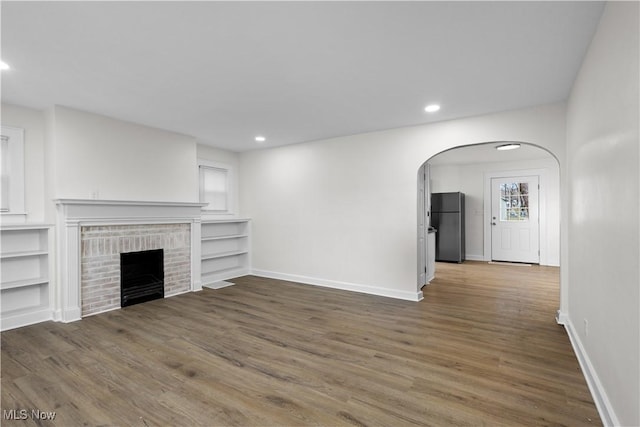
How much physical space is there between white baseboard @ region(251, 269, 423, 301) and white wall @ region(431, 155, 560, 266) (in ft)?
14.9

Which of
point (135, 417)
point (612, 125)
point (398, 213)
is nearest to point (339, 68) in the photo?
point (612, 125)

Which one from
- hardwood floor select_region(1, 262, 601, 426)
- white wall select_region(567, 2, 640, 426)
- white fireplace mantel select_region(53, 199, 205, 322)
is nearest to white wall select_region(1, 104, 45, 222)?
white fireplace mantel select_region(53, 199, 205, 322)

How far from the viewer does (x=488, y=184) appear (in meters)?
7.79

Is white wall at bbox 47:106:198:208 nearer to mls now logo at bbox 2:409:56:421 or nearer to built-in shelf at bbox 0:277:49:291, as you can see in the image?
built-in shelf at bbox 0:277:49:291

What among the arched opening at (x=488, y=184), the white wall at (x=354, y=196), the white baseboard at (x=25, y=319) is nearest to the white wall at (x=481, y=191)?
the arched opening at (x=488, y=184)

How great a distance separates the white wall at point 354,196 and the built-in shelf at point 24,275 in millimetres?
3135

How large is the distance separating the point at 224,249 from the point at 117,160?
2408mm

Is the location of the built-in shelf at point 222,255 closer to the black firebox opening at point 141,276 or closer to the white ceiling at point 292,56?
the black firebox opening at point 141,276

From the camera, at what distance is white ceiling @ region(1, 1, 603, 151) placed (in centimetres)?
193

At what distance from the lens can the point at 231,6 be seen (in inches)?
73.4

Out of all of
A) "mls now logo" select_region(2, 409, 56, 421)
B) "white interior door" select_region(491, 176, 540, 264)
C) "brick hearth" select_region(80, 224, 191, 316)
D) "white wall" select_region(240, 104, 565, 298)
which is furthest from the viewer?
"white interior door" select_region(491, 176, 540, 264)

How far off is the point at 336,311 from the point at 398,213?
1643 millimetres

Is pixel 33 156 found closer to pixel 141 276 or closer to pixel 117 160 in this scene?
pixel 117 160

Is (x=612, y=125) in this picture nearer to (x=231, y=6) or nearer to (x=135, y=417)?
(x=231, y=6)
